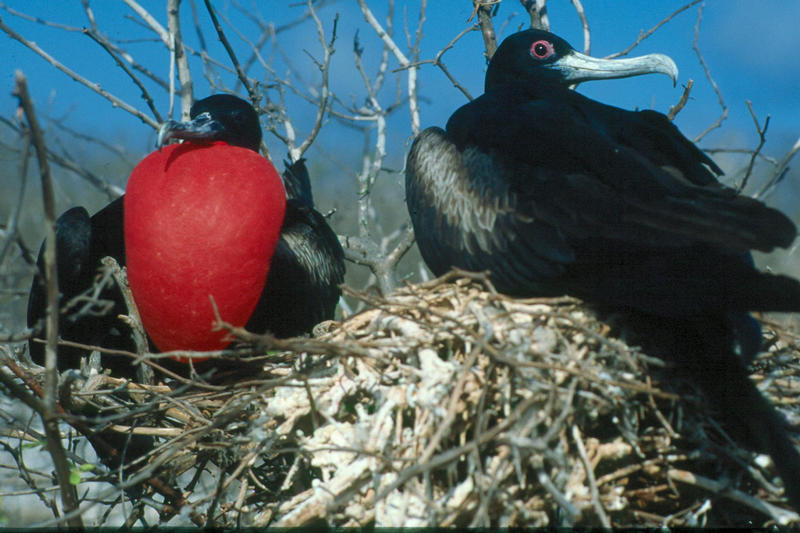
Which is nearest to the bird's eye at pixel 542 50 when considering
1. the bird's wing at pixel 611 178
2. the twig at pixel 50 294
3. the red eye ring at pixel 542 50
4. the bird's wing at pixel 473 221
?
the red eye ring at pixel 542 50

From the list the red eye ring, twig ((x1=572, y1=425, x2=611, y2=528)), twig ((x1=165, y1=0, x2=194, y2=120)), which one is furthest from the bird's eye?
twig ((x1=572, y1=425, x2=611, y2=528))

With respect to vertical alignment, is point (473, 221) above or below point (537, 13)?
below

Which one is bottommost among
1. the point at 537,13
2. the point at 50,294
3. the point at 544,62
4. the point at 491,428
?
the point at 491,428

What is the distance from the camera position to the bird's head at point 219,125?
7.43ft

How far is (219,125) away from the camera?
2.38 meters

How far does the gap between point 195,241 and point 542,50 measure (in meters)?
1.55

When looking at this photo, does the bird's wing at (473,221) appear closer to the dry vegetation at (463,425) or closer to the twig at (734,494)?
the dry vegetation at (463,425)

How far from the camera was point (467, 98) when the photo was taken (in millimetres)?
2975

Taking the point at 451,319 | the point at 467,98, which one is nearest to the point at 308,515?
the point at 451,319

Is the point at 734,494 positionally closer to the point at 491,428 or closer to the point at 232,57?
the point at 491,428

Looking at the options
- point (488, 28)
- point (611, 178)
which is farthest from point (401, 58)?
point (611, 178)

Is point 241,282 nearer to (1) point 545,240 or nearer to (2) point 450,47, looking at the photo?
(1) point 545,240

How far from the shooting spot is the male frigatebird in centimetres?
167

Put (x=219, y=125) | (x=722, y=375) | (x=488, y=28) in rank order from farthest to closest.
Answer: (x=488, y=28) → (x=219, y=125) → (x=722, y=375)
